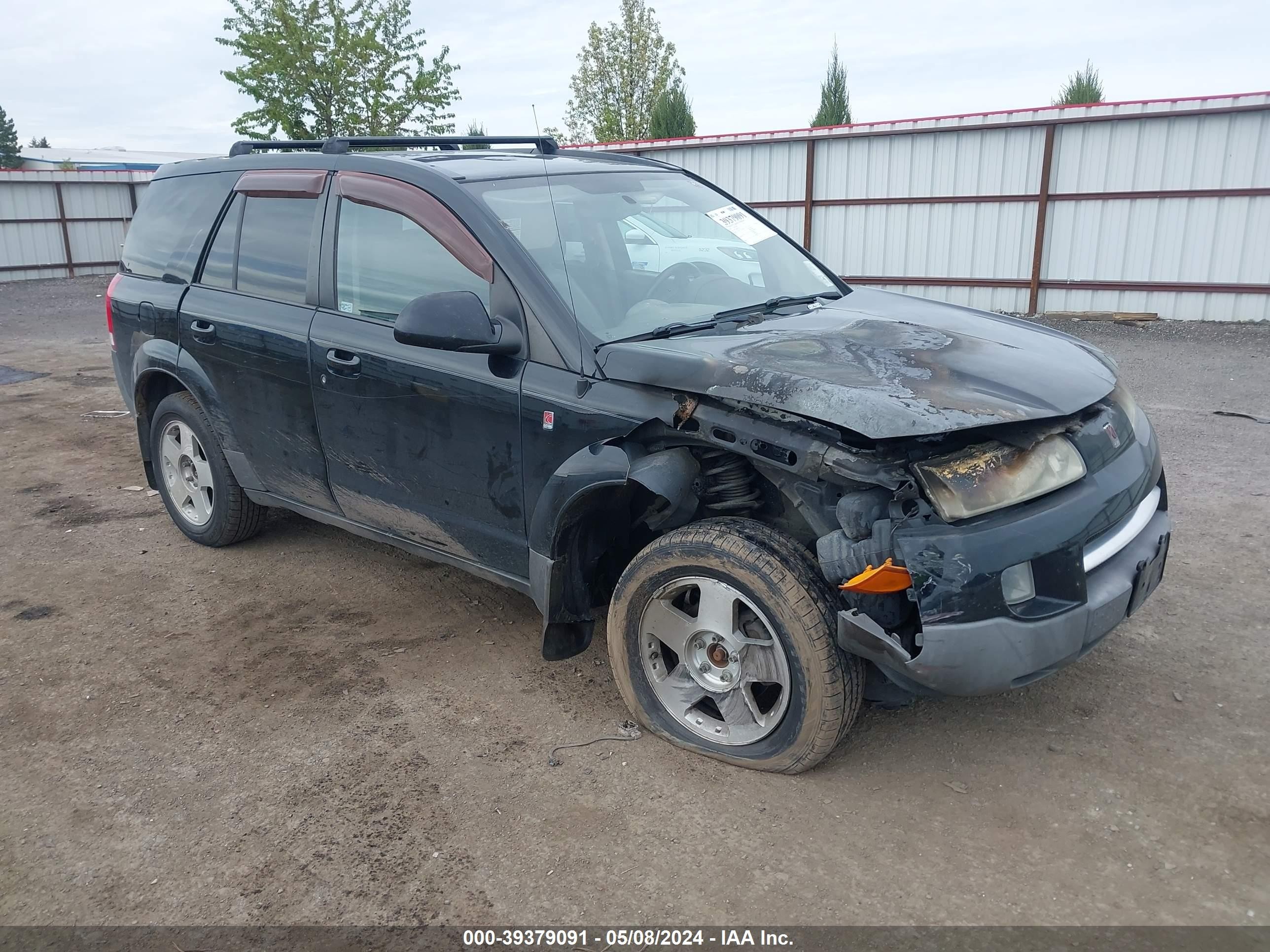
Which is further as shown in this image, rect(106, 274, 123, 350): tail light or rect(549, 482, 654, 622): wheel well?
rect(106, 274, 123, 350): tail light

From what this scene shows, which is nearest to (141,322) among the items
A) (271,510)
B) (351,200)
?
(271,510)

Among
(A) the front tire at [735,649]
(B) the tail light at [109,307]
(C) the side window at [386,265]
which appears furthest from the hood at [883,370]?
(B) the tail light at [109,307]

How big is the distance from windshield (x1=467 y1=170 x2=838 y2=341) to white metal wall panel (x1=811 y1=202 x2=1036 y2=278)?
36.4 feet

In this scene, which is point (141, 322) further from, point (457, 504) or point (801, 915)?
point (801, 915)

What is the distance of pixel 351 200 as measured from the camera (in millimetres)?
3979

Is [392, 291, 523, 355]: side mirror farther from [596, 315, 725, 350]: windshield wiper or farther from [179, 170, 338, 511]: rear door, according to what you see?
[179, 170, 338, 511]: rear door

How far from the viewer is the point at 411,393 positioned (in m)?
3.71

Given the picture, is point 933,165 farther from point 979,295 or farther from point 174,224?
point 174,224

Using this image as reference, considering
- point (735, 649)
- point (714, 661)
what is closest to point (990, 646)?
point (735, 649)

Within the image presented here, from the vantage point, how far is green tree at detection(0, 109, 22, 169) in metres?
59.4

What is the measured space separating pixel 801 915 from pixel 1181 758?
147 cm

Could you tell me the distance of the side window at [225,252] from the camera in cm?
455

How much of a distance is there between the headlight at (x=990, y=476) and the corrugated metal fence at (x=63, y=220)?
23360 millimetres

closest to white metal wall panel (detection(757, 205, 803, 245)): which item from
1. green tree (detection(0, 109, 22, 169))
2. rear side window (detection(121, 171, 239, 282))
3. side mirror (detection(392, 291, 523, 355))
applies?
rear side window (detection(121, 171, 239, 282))
